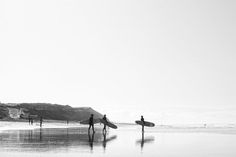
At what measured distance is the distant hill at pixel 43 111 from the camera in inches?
5753

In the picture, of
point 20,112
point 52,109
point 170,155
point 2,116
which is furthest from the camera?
point 52,109

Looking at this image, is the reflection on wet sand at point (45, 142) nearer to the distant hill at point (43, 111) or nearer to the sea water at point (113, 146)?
the sea water at point (113, 146)

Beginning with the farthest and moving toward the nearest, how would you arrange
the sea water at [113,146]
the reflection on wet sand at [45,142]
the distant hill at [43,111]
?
the distant hill at [43,111] < the reflection on wet sand at [45,142] < the sea water at [113,146]

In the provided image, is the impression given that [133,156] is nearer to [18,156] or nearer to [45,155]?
[45,155]

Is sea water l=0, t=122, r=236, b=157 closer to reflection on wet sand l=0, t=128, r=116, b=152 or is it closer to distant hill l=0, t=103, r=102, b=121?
reflection on wet sand l=0, t=128, r=116, b=152

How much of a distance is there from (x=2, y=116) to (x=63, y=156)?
410ft

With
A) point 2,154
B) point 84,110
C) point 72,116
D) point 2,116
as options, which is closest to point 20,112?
point 2,116

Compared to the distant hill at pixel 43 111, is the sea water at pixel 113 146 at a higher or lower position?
higher

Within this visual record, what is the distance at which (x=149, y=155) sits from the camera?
68.0 feet

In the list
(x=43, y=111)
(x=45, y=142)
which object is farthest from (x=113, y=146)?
(x=43, y=111)

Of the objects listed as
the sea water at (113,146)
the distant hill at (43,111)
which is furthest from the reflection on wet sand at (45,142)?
the distant hill at (43,111)

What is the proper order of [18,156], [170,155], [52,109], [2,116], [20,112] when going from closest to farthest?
[18,156] → [170,155] → [2,116] → [20,112] → [52,109]

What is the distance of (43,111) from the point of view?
545ft

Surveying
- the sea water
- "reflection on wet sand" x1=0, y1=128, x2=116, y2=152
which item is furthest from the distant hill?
the sea water
